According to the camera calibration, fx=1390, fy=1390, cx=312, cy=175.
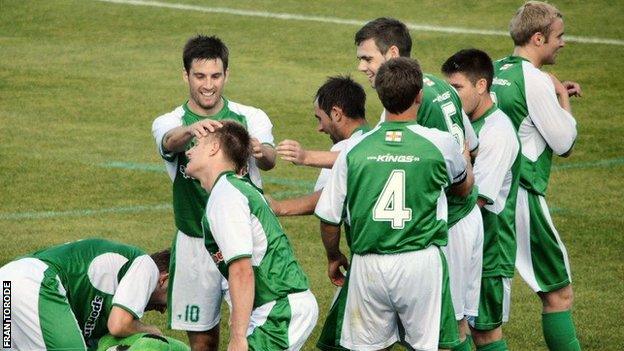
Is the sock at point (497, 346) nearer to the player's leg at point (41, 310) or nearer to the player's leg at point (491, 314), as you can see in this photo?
the player's leg at point (491, 314)

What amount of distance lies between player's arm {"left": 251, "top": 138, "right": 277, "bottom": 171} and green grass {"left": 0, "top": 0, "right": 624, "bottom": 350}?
2198 millimetres

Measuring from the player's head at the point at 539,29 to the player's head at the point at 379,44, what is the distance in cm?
149

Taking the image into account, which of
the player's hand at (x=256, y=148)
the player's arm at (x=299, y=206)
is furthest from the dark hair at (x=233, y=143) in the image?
the player's arm at (x=299, y=206)

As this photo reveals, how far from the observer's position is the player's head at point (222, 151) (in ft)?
25.6

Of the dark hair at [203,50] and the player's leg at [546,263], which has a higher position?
the dark hair at [203,50]

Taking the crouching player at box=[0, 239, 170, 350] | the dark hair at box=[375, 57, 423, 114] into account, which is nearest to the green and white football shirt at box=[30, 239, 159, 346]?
the crouching player at box=[0, 239, 170, 350]

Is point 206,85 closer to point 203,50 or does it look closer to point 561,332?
point 203,50

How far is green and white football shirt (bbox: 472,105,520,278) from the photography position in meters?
9.09

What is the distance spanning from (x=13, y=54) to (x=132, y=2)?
4.45m

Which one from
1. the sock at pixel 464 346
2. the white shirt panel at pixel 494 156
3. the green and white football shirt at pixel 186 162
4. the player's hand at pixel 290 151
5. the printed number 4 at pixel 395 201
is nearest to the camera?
the printed number 4 at pixel 395 201

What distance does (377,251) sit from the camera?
789 centimetres

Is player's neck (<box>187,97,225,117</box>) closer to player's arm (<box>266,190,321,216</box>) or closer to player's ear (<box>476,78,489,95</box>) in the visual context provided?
player's arm (<box>266,190,321,216</box>)

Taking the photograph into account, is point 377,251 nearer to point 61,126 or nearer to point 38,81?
point 61,126

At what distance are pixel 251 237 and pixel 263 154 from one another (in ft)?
4.04
